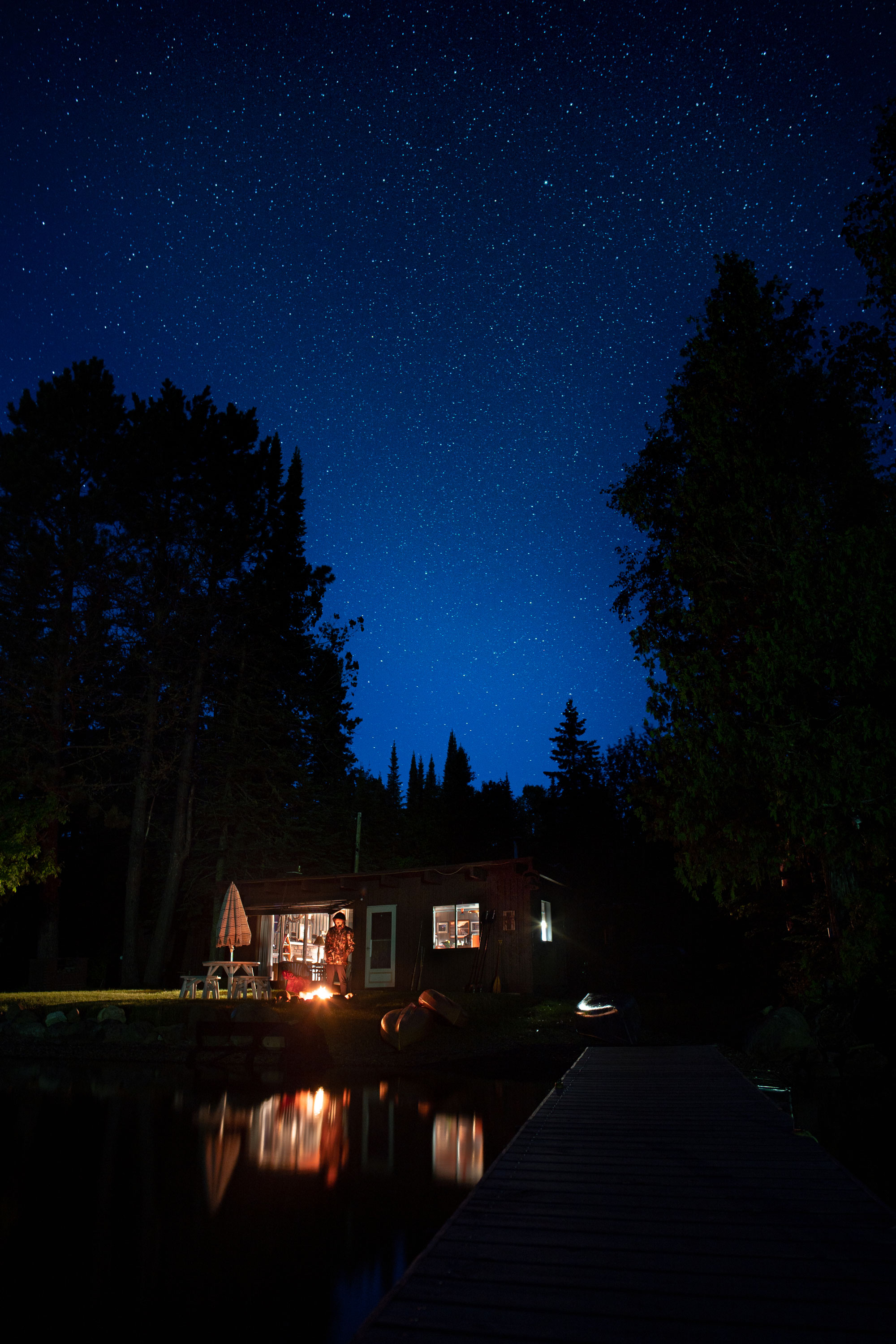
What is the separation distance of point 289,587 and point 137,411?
24.6ft

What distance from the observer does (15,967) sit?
28.0 metres

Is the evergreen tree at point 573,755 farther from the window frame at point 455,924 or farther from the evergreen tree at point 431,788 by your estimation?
the window frame at point 455,924

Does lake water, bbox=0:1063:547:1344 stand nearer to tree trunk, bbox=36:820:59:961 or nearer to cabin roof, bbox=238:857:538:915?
cabin roof, bbox=238:857:538:915

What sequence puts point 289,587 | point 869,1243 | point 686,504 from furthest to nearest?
point 289,587, point 686,504, point 869,1243

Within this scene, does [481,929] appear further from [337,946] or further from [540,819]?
[540,819]

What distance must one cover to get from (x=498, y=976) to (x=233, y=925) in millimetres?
6588

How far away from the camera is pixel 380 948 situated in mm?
21156

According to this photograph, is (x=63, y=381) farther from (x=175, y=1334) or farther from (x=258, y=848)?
(x=175, y=1334)

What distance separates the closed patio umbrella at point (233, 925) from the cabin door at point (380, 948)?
4.84 m

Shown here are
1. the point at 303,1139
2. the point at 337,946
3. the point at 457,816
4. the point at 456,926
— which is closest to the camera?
the point at 303,1139

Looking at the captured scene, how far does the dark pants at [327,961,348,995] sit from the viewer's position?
1928 cm

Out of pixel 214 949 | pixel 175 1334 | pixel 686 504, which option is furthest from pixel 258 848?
pixel 175 1334

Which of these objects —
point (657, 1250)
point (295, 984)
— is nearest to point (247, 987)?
point (295, 984)

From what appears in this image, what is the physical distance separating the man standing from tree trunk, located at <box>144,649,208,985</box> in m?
5.39
